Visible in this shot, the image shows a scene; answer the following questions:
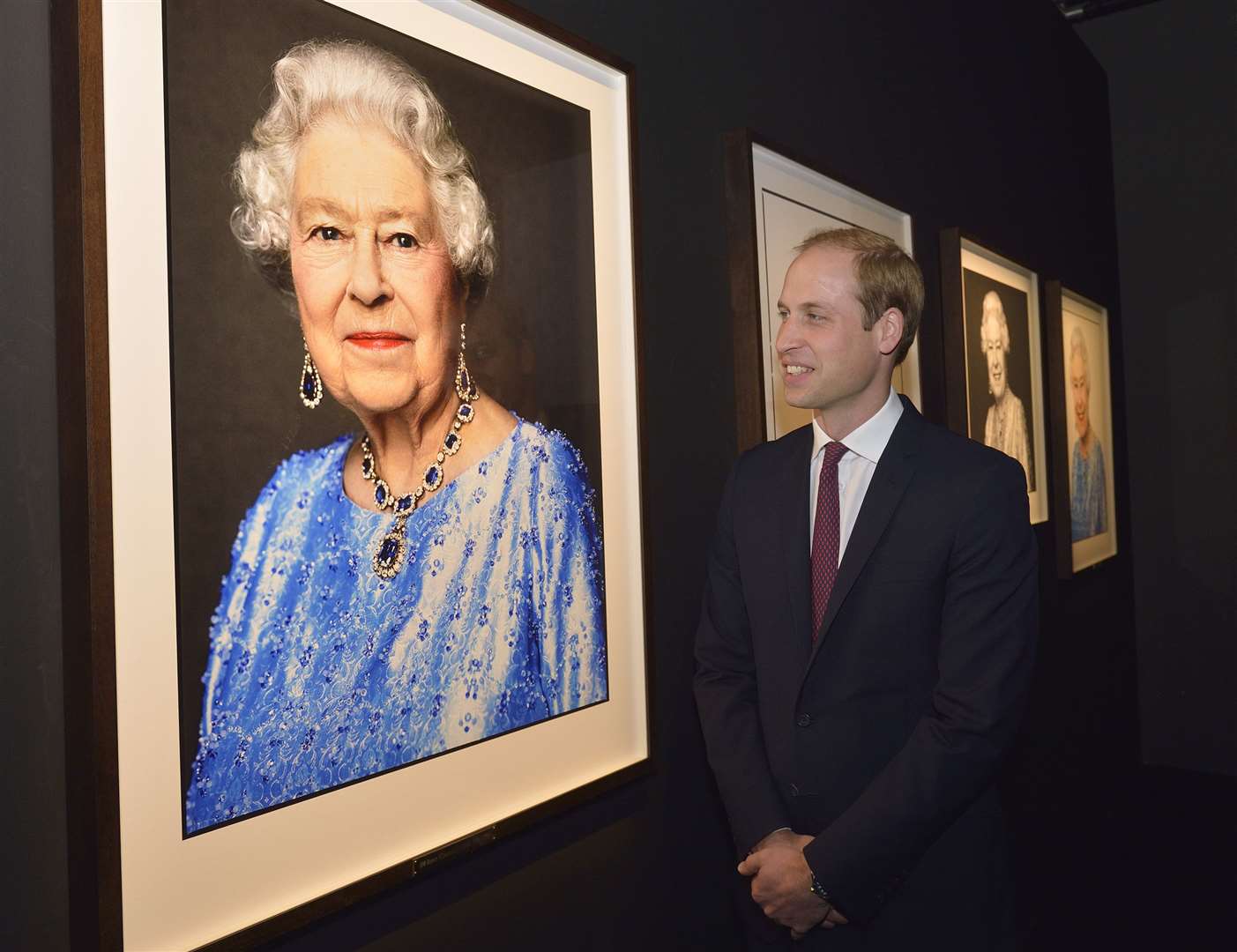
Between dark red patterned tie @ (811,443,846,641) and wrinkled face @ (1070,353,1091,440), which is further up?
wrinkled face @ (1070,353,1091,440)

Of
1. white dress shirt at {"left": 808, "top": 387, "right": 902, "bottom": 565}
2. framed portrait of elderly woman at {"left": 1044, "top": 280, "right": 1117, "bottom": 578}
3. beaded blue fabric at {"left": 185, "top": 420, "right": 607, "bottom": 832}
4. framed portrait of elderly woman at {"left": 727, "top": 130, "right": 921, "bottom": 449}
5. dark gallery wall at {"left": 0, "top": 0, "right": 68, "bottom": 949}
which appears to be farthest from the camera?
framed portrait of elderly woman at {"left": 1044, "top": 280, "right": 1117, "bottom": 578}

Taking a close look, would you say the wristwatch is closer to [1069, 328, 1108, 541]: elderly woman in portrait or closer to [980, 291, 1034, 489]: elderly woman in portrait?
[980, 291, 1034, 489]: elderly woman in portrait

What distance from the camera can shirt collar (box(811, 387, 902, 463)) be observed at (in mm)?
1934

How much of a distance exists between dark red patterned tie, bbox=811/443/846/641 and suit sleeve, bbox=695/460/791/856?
16 cm

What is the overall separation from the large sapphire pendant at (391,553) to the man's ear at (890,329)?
109 cm

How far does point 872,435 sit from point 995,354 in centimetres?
199

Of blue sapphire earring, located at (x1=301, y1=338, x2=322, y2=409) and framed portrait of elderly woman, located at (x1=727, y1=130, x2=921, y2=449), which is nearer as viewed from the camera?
blue sapphire earring, located at (x1=301, y1=338, x2=322, y2=409)

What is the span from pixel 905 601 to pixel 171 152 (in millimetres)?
1368

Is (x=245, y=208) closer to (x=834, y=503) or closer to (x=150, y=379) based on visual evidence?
(x=150, y=379)

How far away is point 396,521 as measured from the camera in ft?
4.63

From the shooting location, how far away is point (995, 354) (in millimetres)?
3672

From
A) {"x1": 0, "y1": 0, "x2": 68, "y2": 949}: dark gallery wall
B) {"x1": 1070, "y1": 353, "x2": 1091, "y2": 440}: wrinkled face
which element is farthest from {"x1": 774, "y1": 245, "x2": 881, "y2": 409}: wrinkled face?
{"x1": 1070, "y1": 353, "x2": 1091, "y2": 440}: wrinkled face

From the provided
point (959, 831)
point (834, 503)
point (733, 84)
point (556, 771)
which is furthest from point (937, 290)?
point (556, 771)

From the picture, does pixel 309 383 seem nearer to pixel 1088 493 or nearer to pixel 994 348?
pixel 994 348
